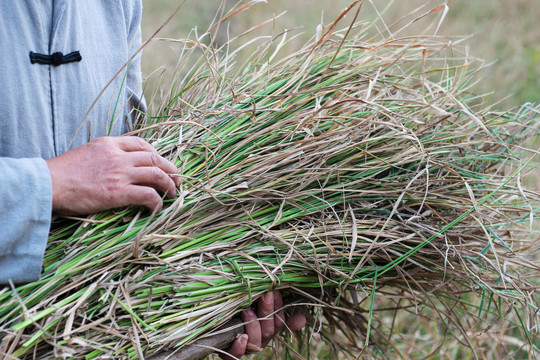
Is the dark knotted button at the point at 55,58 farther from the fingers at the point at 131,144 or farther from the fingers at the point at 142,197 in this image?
the fingers at the point at 142,197

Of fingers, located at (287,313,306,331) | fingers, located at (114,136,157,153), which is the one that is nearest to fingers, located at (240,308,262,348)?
fingers, located at (287,313,306,331)

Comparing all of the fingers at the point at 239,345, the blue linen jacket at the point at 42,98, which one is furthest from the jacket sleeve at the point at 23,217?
the fingers at the point at 239,345

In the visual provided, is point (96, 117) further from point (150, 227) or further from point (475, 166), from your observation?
point (475, 166)

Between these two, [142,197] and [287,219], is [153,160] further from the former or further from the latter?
[287,219]

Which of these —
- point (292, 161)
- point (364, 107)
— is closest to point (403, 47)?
point (364, 107)

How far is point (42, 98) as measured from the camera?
111 centimetres

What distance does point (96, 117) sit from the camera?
1261mm

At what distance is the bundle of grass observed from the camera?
1.02 meters

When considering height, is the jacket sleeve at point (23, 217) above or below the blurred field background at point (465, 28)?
above

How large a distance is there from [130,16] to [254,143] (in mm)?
501

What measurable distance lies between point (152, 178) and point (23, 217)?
0.82 ft

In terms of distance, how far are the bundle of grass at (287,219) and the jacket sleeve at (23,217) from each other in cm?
4

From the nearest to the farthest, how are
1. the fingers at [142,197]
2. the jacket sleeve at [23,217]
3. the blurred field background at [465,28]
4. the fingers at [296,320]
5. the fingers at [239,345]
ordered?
the jacket sleeve at [23,217]
the fingers at [142,197]
the fingers at [239,345]
the fingers at [296,320]
the blurred field background at [465,28]

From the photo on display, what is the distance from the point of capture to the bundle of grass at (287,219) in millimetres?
1021
